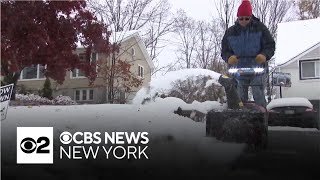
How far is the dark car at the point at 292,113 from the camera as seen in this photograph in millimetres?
6285

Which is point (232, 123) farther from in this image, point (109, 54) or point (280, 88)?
point (109, 54)

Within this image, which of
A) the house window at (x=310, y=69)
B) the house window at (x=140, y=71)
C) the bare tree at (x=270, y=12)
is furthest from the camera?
the bare tree at (x=270, y=12)

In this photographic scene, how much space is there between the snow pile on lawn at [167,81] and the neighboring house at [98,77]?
59 millimetres

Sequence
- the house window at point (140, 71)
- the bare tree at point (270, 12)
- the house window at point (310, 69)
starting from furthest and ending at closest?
the bare tree at point (270, 12)
the house window at point (140, 71)
the house window at point (310, 69)

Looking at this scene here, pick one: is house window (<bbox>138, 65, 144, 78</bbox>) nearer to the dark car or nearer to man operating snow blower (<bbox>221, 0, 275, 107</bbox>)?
man operating snow blower (<bbox>221, 0, 275, 107</bbox>)

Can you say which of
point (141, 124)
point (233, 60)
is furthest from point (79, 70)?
point (233, 60)

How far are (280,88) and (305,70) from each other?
0.90 feet

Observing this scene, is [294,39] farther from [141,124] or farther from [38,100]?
[38,100]

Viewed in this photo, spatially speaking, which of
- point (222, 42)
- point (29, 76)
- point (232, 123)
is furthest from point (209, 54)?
point (29, 76)

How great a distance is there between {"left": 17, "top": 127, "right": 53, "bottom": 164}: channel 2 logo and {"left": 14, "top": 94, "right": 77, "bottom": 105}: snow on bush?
236 mm

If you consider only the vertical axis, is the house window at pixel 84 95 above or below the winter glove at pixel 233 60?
below

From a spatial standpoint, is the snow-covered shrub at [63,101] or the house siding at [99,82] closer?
the house siding at [99,82]

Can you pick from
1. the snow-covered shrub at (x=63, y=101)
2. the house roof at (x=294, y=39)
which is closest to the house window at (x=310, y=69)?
the house roof at (x=294, y=39)

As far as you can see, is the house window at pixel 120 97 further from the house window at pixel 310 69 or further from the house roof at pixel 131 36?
the house window at pixel 310 69
